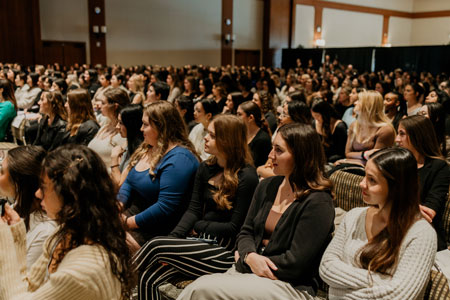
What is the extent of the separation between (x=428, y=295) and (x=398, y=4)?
2811cm

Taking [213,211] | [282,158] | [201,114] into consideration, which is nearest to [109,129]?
[201,114]

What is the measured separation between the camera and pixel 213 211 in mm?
2764

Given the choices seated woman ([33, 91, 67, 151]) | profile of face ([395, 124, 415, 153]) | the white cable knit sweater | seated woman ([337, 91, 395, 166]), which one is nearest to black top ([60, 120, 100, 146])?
seated woman ([33, 91, 67, 151])

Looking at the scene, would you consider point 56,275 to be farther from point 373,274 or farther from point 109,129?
point 109,129

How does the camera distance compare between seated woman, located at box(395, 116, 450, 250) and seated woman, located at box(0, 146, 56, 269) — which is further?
seated woman, located at box(395, 116, 450, 250)

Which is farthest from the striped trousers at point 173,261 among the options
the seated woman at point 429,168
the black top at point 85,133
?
the black top at point 85,133

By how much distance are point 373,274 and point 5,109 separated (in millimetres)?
5242

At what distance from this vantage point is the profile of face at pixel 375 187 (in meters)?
1.94

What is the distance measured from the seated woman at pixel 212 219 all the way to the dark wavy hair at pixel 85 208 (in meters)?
0.76

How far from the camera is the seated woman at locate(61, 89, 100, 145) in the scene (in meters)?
4.62

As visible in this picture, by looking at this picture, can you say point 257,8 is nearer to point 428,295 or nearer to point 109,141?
point 109,141

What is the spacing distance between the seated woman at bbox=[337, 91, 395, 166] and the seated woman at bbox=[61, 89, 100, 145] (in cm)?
275

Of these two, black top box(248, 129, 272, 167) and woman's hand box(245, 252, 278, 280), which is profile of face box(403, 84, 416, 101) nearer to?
black top box(248, 129, 272, 167)

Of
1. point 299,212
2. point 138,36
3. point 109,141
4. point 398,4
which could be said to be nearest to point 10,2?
point 138,36
